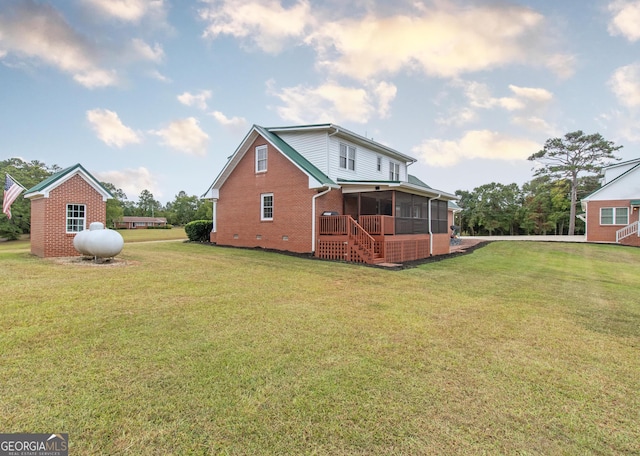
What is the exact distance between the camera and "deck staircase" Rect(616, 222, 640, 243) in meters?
23.2

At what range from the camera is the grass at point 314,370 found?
2.54m

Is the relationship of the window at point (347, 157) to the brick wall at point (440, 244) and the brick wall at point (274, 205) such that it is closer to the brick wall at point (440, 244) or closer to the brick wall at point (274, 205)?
the brick wall at point (274, 205)

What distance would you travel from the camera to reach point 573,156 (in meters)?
37.5

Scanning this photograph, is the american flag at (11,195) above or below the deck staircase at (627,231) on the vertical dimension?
above

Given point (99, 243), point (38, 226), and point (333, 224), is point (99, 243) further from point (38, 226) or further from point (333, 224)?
point (333, 224)

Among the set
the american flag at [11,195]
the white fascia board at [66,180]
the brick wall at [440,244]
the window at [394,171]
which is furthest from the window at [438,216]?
the american flag at [11,195]

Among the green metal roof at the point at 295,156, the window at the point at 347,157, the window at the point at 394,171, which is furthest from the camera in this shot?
the window at the point at 394,171

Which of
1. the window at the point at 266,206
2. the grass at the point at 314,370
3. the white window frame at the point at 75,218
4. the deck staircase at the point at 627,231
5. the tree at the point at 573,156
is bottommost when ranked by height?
the grass at the point at 314,370

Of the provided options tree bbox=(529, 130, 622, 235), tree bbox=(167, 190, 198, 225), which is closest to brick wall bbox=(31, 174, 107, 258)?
tree bbox=(529, 130, 622, 235)

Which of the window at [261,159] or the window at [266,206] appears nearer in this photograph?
the window at [266,206]

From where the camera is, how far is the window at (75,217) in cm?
1284

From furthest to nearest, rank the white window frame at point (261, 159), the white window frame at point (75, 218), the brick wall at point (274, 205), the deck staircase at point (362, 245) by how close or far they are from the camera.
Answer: the white window frame at point (261, 159)
the brick wall at point (274, 205)
the deck staircase at point (362, 245)
the white window frame at point (75, 218)

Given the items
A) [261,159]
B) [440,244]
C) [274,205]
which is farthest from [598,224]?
[261,159]

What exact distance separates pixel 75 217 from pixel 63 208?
0.54m
